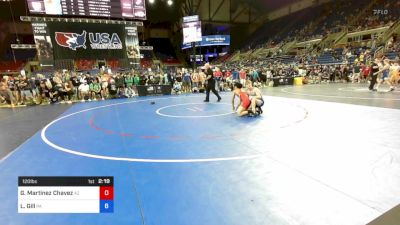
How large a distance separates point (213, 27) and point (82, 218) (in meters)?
45.4

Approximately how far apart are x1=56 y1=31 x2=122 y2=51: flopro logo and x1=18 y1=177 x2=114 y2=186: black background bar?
22.4 metres

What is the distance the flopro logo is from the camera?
2109 cm

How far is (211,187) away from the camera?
132 inches

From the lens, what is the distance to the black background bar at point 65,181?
160 cm

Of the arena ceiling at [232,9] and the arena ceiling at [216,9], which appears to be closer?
the arena ceiling at [216,9]

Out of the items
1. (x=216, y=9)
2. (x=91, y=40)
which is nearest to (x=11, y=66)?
(x=91, y=40)

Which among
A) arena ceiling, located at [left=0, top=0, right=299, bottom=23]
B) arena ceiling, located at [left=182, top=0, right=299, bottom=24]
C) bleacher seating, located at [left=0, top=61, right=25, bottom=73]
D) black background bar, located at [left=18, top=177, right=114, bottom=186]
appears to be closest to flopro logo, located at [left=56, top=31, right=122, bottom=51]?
arena ceiling, located at [left=0, top=0, right=299, bottom=23]

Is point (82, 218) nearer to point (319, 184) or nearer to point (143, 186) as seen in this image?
point (143, 186)

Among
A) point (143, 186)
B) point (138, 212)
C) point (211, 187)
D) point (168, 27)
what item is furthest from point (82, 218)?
point (168, 27)
